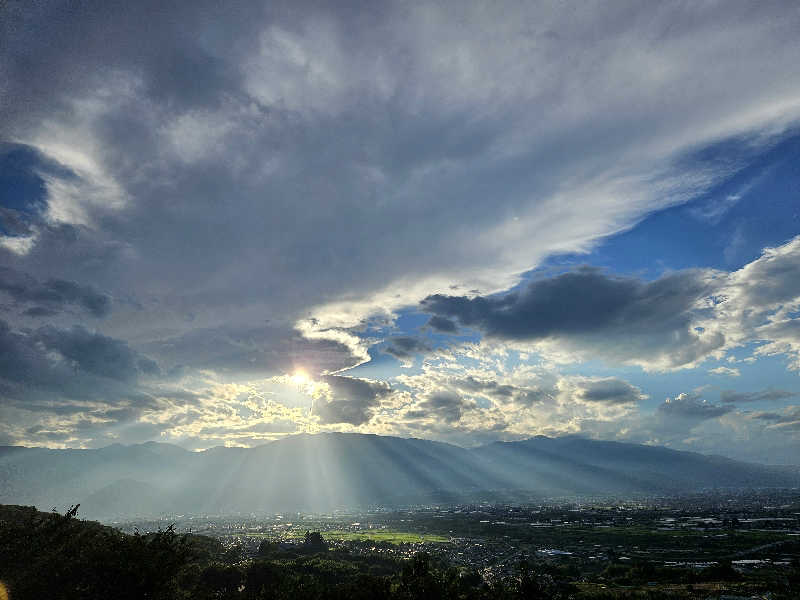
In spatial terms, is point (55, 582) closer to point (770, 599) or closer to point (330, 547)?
point (770, 599)

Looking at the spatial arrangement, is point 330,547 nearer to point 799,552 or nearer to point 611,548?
point 611,548

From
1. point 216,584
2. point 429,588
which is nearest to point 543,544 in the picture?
point 216,584

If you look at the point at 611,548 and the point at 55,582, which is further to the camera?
the point at 611,548

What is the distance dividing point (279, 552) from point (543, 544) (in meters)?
108

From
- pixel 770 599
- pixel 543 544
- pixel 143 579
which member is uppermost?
pixel 143 579

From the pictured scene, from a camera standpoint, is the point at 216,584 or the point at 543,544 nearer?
the point at 216,584

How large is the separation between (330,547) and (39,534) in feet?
399

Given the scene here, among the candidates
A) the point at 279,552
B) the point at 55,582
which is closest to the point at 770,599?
the point at 55,582

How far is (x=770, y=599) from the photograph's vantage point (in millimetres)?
78438

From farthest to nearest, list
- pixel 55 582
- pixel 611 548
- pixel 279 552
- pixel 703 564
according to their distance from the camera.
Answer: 1. pixel 611 548
2. pixel 279 552
3. pixel 703 564
4. pixel 55 582

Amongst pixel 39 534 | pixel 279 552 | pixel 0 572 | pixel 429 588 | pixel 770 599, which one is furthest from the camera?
pixel 279 552

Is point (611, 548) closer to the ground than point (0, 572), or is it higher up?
closer to the ground

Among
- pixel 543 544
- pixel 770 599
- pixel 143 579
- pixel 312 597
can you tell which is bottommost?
pixel 543 544

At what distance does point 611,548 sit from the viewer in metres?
162
